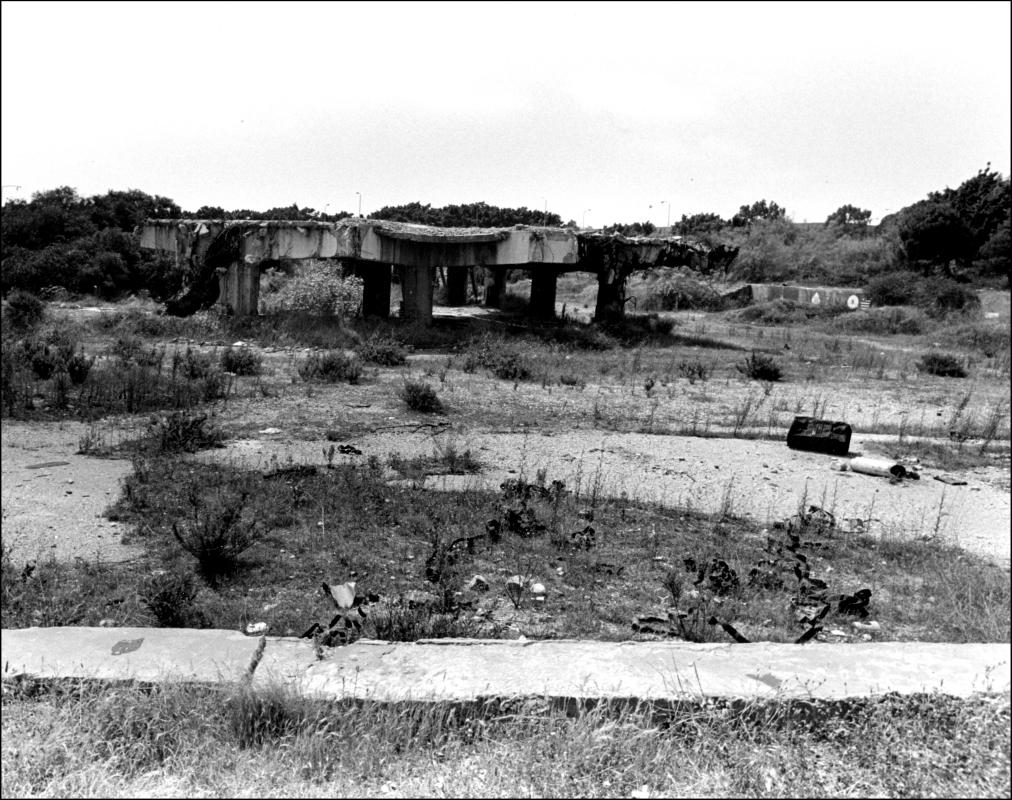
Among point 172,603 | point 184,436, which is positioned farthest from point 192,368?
point 172,603

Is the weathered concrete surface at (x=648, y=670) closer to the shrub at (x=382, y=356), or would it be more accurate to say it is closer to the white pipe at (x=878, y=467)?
the white pipe at (x=878, y=467)

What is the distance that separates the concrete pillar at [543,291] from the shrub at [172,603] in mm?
20473

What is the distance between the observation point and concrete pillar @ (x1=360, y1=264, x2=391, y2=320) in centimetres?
2067

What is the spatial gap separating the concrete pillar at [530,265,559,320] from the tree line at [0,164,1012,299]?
2.60 meters

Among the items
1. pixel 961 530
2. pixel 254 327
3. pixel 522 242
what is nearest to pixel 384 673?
pixel 961 530

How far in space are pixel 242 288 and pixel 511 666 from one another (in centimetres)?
1771

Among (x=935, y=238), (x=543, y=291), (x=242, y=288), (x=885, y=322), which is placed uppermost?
(x=935, y=238)

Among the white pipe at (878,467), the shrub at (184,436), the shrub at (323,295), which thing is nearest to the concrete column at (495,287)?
the shrub at (323,295)

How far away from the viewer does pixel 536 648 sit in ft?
10.2

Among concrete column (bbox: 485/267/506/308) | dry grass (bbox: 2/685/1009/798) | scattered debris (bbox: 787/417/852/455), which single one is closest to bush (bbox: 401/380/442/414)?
scattered debris (bbox: 787/417/852/455)

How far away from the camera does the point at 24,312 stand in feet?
59.9

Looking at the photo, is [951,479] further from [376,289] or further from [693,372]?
[376,289]

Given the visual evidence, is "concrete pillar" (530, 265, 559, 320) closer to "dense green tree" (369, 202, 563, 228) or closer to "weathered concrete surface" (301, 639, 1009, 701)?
"dense green tree" (369, 202, 563, 228)

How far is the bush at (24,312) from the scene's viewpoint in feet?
56.6
